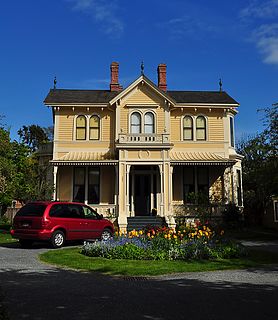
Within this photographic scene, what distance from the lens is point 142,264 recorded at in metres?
10.6

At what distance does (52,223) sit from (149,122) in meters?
12.5

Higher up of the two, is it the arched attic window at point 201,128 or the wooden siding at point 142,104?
the wooden siding at point 142,104

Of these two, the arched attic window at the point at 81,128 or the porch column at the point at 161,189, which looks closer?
the porch column at the point at 161,189

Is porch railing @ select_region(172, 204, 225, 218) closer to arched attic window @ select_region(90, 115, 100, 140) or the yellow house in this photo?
the yellow house

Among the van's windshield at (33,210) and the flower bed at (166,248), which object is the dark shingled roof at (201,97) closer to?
the van's windshield at (33,210)

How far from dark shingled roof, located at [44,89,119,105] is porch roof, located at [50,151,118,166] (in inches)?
142

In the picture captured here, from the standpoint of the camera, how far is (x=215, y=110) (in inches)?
1022

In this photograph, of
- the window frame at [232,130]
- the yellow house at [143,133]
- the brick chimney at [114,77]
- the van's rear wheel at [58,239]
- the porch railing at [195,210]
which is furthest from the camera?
the brick chimney at [114,77]

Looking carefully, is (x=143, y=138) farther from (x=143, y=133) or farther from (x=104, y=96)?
(x=104, y=96)

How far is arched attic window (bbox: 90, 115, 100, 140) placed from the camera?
25.4m

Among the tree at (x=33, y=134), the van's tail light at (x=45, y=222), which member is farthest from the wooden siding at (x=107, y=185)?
the tree at (x=33, y=134)

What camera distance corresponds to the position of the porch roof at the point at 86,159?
23.3m

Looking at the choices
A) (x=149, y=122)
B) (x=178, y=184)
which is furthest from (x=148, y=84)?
(x=178, y=184)

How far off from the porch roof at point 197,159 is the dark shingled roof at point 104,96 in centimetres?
367
